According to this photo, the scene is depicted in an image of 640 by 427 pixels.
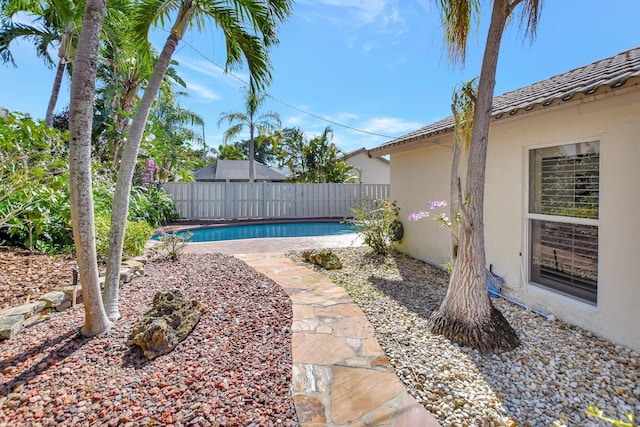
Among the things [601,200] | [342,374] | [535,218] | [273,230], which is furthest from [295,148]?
[342,374]

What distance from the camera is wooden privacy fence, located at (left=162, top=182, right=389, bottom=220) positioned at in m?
17.0

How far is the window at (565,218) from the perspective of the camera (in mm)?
4117

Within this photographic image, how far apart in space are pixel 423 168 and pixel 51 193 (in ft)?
24.1

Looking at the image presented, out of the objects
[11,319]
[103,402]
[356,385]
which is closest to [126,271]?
[11,319]

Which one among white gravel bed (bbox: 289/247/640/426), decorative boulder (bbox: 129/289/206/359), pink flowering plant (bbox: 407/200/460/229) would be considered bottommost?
Answer: white gravel bed (bbox: 289/247/640/426)

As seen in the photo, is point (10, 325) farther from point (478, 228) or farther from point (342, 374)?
point (478, 228)

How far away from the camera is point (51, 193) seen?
5.34 meters

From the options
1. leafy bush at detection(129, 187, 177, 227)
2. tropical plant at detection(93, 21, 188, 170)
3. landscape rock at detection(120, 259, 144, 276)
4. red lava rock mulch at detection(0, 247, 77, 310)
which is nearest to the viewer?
red lava rock mulch at detection(0, 247, 77, 310)

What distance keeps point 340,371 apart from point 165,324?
5.99 feet

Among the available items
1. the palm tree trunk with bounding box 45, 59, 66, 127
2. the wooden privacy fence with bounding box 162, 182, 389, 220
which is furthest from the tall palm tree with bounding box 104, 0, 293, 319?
the wooden privacy fence with bounding box 162, 182, 389, 220

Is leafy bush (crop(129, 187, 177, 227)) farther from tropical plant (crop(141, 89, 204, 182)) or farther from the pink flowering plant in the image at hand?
the pink flowering plant

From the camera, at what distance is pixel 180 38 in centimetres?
406

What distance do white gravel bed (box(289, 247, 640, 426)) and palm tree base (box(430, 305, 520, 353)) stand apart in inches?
3.7

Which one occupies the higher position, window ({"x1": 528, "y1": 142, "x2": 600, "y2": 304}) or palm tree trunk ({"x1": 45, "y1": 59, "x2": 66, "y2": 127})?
palm tree trunk ({"x1": 45, "y1": 59, "x2": 66, "y2": 127})
